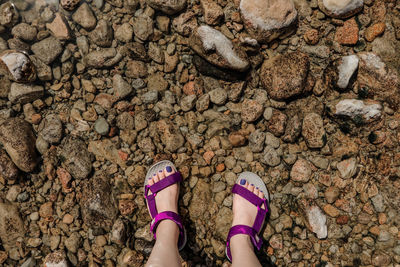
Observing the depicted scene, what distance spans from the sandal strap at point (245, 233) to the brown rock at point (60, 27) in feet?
9.20

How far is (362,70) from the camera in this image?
275cm

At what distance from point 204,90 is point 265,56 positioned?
0.77 metres

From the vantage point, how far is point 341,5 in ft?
8.96

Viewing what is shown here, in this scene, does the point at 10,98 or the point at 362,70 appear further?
the point at 10,98

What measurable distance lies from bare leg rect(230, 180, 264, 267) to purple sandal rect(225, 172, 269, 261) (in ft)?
0.13

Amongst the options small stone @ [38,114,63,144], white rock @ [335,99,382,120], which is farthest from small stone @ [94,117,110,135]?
white rock @ [335,99,382,120]

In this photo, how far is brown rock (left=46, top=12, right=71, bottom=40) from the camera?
296 centimetres

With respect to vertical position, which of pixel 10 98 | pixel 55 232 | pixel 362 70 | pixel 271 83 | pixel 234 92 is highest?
pixel 362 70

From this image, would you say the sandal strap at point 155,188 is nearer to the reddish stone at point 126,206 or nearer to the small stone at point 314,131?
the reddish stone at point 126,206

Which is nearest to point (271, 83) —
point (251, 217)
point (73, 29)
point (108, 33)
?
point (251, 217)

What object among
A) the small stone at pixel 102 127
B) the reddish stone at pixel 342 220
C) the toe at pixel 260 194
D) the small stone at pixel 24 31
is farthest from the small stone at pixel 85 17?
the reddish stone at pixel 342 220

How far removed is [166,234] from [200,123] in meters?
1.23

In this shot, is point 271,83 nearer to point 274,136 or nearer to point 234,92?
point 234,92

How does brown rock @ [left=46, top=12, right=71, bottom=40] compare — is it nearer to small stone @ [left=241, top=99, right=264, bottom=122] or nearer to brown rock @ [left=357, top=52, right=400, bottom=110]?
small stone @ [left=241, top=99, right=264, bottom=122]
